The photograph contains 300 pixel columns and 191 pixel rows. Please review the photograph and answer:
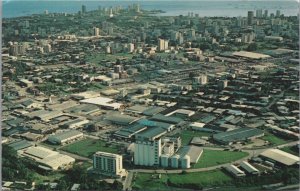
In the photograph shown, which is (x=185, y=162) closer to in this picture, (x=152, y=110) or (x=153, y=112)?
(x=153, y=112)

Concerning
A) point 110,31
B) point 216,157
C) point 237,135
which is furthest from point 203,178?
point 110,31

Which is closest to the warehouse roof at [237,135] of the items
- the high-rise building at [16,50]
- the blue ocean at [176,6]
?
the high-rise building at [16,50]

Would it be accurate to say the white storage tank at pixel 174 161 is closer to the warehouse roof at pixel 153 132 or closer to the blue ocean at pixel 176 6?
the warehouse roof at pixel 153 132

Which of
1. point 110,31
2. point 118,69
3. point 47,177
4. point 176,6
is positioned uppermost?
→ point 176,6

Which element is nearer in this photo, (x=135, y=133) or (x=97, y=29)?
(x=135, y=133)

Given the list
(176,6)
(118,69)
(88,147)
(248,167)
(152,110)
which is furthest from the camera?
(176,6)

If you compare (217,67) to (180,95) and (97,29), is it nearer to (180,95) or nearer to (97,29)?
(180,95)

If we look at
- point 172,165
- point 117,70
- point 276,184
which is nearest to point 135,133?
point 172,165
